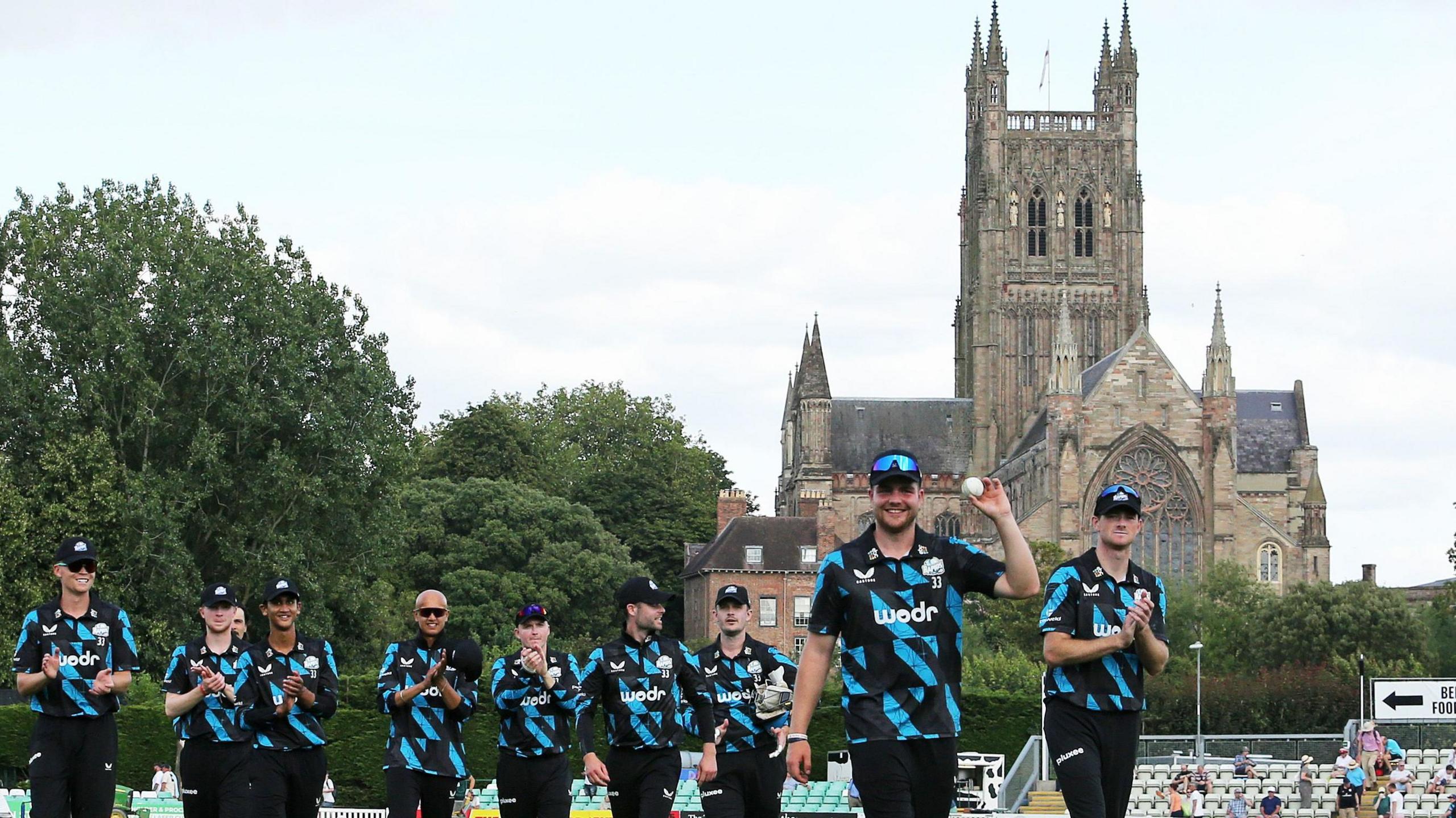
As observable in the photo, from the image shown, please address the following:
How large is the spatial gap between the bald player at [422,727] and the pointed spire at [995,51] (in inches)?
4922

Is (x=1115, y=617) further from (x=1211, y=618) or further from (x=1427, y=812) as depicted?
(x=1211, y=618)

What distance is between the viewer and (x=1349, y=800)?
126 ft

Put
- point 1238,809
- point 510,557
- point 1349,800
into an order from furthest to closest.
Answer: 1. point 510,557
2. point 1349,800
3. point 1238,809

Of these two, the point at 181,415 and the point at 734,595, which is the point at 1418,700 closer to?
the point at 734,595

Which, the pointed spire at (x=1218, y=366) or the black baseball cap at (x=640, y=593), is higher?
the pointed spire at (x=1218, y=366)

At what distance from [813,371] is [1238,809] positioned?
97.5 meters

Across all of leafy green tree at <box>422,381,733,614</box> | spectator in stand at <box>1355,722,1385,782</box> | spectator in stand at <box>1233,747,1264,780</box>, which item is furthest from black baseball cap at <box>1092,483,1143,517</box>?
leafy green tree at <box>422,381,733,614</box>

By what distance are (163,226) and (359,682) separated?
12.1 metres

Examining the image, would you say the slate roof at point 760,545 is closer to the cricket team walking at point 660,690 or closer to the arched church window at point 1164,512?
the arched church window at point 1164,512

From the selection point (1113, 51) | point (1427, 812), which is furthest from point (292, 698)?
point (1113, 51)

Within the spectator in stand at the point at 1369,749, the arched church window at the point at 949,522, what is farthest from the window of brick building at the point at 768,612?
the spectator in stand at the point at 1369,749

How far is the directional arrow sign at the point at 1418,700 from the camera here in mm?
37312

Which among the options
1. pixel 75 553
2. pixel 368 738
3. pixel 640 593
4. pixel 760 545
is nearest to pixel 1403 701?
pixel 640 593

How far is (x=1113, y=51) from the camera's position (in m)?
139
